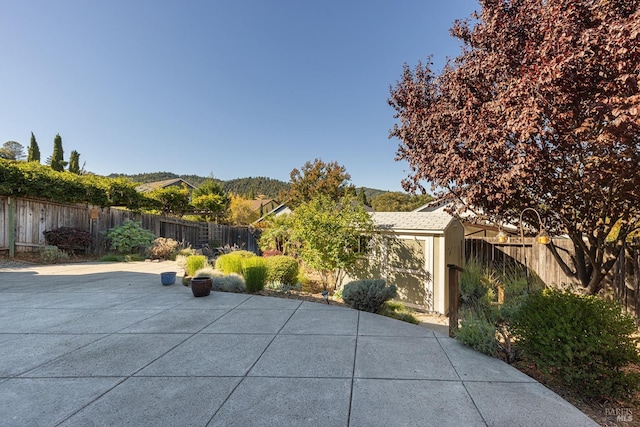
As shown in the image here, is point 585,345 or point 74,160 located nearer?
point 585,345

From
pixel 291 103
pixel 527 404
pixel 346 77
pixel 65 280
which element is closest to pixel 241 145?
pixel 291 103

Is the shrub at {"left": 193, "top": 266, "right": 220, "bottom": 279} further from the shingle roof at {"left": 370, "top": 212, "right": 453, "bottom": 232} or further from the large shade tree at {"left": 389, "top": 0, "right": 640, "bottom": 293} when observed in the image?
the large shade tree at {"left": 389, "top": 0, "right": 640, "bottom": 293}

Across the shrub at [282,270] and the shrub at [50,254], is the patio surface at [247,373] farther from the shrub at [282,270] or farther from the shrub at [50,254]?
the shrub at [50,254]

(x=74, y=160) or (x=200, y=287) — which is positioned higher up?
(x=74, y=160)

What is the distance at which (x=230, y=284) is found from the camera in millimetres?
6320

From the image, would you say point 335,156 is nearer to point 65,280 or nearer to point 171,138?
point 171,138

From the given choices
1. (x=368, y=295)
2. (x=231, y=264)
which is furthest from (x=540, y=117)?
(x=231, y=264)

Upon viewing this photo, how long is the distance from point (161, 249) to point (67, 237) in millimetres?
3168

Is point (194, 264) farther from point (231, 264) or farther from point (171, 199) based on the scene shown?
point (171, 199)

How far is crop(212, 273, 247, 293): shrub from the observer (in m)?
6.27

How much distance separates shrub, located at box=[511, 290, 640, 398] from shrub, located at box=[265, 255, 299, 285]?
5.28 metres

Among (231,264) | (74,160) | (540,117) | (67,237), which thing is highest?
(74,160)

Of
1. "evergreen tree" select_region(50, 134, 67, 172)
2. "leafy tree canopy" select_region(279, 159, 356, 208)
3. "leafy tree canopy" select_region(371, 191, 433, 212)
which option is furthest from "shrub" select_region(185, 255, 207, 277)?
"leafy tree canopy" select_region(371, 191, 433, 212)

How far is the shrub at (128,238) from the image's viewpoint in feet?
38.8
